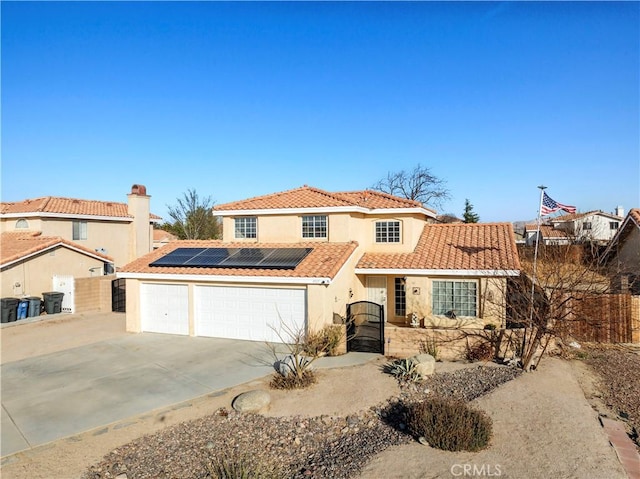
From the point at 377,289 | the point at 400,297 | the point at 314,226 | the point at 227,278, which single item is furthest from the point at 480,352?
the point at 227,278

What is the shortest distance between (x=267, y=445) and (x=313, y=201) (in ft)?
42.8

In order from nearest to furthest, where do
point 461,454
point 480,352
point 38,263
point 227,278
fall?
point 461,454, point 480,352, point 227,278, point 38,263

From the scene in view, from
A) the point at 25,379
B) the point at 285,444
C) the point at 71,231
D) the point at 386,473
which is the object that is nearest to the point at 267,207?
the point at 25,379

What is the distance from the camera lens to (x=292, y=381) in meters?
11.9

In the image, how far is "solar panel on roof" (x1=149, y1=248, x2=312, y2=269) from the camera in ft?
56.6

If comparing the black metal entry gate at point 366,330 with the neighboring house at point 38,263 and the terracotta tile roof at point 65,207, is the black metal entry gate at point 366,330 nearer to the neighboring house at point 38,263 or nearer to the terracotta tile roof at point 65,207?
the neighboring house at point 38,263

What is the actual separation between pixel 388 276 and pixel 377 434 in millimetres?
11560

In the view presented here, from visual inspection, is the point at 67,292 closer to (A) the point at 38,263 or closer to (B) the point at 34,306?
(B) the point at 34,306

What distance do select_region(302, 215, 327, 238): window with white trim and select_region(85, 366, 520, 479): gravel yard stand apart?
10.4m

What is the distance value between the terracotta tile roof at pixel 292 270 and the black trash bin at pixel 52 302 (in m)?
7.70

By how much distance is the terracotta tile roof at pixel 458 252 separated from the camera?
709 inches

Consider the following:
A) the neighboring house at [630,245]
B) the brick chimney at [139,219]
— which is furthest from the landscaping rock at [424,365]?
the brick chimney at [139,219]

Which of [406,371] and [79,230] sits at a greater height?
[79,230]

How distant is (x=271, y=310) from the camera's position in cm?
1675
